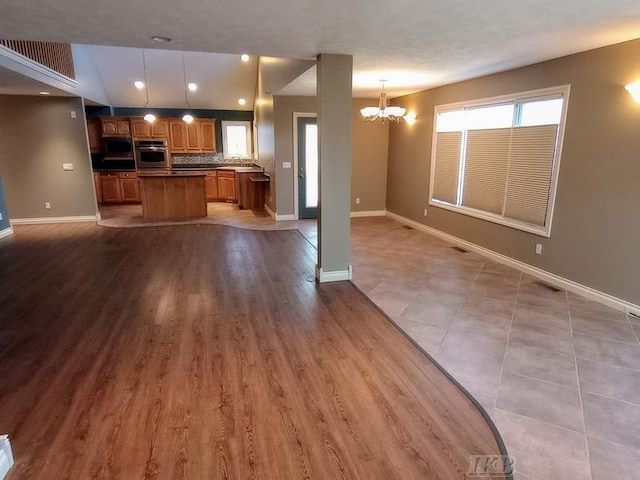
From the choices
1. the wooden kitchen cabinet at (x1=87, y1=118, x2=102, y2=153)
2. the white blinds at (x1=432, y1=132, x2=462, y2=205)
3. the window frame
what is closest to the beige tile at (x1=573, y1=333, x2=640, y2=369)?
the white blinds at (x1=432, y1=132, x2=462, y2=205)

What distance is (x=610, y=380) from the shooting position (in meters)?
2.55

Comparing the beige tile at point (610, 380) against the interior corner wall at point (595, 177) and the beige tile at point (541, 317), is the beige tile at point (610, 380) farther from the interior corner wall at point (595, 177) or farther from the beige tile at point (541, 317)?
the interior corner wall at point (595, 177)

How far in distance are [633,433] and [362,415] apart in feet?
4.83

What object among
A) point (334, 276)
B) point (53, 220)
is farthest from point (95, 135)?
point (334, 276)

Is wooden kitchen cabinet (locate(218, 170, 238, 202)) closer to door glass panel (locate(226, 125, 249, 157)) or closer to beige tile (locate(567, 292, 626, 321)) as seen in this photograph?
door glass panel (locate(226, 125, 249, 157))

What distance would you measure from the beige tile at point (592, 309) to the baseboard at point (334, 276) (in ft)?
7.37

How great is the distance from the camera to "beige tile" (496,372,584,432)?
2201 millimetres

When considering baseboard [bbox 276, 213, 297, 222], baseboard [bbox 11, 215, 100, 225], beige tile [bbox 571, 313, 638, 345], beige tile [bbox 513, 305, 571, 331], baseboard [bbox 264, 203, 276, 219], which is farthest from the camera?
baseboard [bbox 264, 203, 276, 219]

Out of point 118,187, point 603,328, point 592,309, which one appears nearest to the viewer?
point 603,328

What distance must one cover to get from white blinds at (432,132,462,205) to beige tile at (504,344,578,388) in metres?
3.52

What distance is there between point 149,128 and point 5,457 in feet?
30.4

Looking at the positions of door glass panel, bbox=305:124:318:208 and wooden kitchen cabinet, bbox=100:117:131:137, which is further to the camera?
wooden kitchen cabinet, bbox=100:117:131:137

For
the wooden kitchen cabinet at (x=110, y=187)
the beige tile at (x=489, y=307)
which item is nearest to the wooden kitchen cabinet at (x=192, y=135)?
the wooden kitchen cabinet at (x=110, y=187)

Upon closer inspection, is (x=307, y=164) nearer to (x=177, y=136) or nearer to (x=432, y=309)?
(x=177, y=136)
